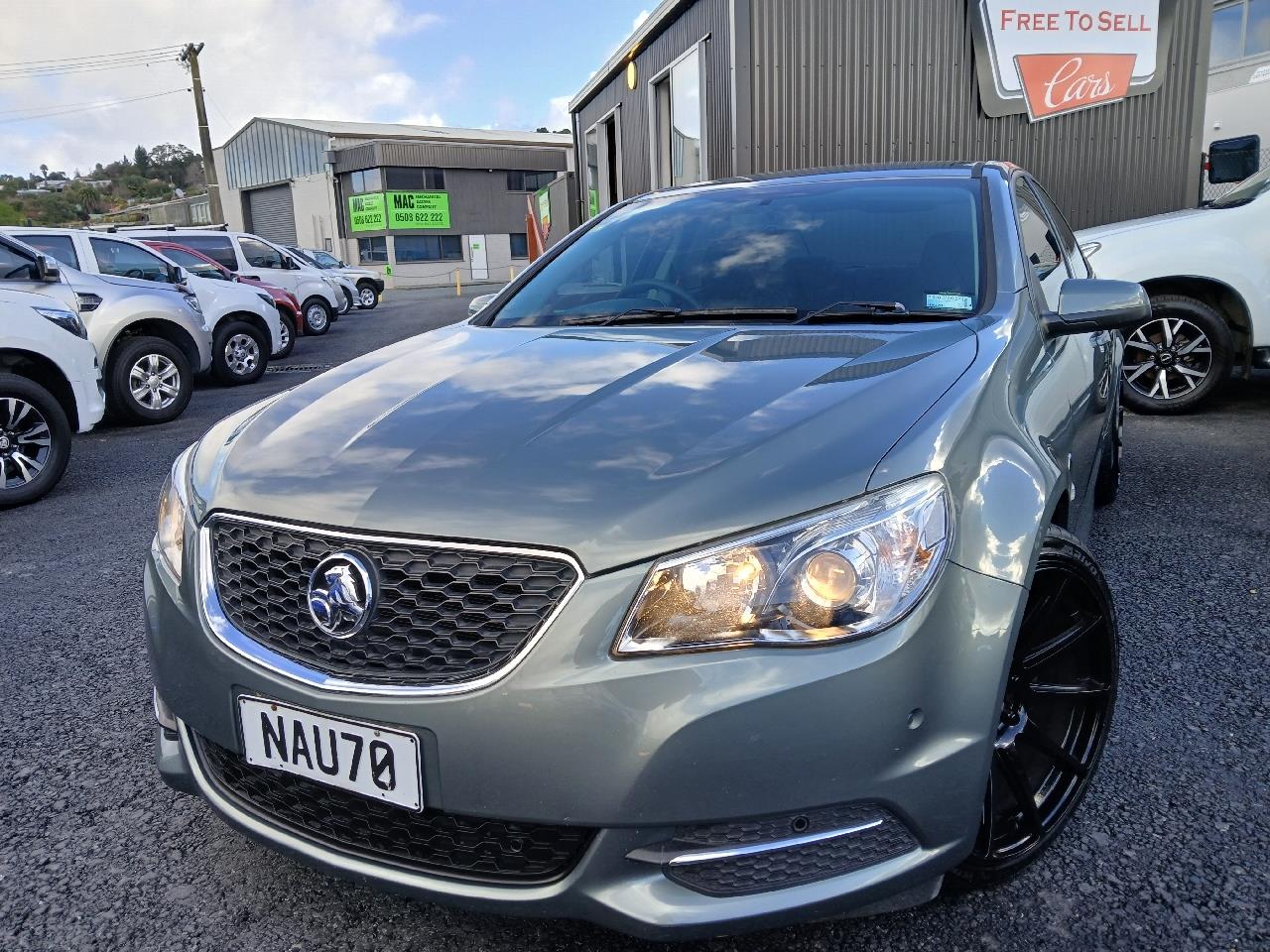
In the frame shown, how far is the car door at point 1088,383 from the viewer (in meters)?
2.67

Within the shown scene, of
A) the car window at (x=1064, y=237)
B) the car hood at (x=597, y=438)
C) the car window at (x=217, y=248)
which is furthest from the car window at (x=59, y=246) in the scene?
the car window at (x=1064, y=237)

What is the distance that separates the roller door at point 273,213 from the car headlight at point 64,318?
45.2m

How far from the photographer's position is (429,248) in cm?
4525

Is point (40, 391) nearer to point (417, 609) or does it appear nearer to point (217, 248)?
point (417, 609)

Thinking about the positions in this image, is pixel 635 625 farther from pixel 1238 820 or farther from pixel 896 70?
pixel 896 70

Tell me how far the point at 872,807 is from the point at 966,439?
637 millimetres

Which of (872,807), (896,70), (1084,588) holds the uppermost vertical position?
(896,70)

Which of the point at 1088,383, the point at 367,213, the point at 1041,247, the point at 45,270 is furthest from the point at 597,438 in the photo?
the point at 367,213

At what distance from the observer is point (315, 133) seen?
4469 cm

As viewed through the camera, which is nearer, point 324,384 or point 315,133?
point 324,384

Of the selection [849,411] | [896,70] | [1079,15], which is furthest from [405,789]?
[1079,15]

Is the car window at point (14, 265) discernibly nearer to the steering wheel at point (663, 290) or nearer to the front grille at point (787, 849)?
the steering wheel at point (663, 290)

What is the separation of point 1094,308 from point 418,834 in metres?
2.04

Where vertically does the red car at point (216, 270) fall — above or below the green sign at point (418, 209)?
below
